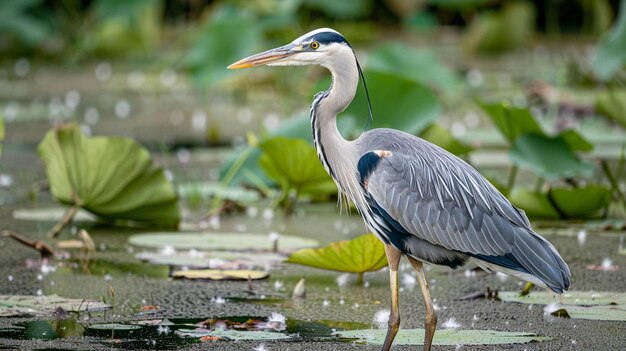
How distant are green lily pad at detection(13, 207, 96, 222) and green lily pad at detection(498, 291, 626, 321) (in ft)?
7.40

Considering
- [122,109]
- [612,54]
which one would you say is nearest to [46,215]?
[612,54]

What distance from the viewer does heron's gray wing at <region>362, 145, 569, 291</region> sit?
351cm

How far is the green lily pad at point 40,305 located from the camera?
3.92 metres

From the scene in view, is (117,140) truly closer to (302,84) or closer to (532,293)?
(532,293)

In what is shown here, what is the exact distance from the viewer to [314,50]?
3746 millimetres

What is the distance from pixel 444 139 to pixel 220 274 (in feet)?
5.15

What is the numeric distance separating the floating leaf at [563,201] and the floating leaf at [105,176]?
5.15 ft

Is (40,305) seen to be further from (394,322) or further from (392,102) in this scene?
(392,102)

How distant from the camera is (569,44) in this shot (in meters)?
13.5

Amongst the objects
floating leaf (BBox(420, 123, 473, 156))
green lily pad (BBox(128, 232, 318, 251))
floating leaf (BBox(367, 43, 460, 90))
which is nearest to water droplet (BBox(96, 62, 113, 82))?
floating leaf (BBox(367, 43, 460, 90))

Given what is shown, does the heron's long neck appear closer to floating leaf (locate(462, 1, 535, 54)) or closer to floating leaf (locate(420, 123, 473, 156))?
floating leaf (locate(420, 123, 473, 156))

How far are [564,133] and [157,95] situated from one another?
5.51 metres

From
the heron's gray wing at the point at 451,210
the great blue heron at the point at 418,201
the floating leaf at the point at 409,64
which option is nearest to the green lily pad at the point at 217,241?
the great blue heron at the point at 418,201

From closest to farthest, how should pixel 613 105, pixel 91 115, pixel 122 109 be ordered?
pixel 613 105 < pixel 91 115 < pixel 122 109
